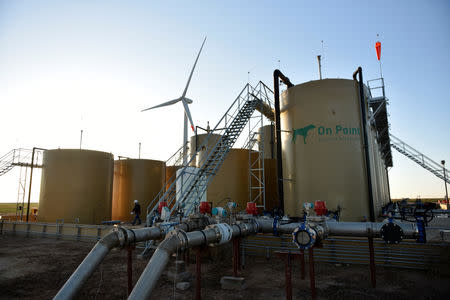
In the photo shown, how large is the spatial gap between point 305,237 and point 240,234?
93.7 inches

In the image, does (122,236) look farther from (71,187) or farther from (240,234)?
(71,187)

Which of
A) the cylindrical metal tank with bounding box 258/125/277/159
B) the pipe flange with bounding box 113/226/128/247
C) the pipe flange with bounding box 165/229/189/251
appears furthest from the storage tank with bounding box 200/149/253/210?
the pipe flange with bounding box 165/229/189/251

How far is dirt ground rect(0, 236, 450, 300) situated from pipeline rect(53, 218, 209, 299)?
1.30 meters

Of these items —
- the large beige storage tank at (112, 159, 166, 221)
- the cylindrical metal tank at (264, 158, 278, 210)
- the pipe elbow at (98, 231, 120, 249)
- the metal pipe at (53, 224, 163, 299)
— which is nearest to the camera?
the metal pipe at (53, 224, 163, 299)

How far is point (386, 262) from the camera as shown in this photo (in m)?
9.77

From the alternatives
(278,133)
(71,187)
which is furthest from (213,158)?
(71,187)

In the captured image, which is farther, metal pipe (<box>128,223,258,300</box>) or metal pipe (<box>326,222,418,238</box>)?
metal pipe (<box>326,222,418,238</box>)

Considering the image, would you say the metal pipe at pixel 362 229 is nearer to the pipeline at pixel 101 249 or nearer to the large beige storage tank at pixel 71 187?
the pipeline at pixel 101 249

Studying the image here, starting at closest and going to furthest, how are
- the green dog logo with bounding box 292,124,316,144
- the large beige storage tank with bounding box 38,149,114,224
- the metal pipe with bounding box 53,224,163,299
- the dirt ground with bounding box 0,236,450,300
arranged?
the metal pipe with bounding box 53,224,163,299
the dirt ground with bounding box 0,236,450,300
the green dog logo with bounding box 292,124,316,144
the large beige storage tank with bounding box 38,149,114,224

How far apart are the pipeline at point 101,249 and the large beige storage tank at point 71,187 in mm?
12517

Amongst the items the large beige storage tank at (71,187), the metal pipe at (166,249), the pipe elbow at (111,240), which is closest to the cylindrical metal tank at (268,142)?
the large beige storage tank at (71,187)

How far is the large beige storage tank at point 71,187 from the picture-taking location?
60.4ft

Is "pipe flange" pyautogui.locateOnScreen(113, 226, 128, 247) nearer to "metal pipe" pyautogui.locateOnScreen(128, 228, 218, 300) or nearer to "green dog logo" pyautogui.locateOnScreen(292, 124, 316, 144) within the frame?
"metal pipe" pyautogui.locateOnScreen(128, 228, 218, 300)

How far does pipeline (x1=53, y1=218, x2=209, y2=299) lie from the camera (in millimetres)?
5535
